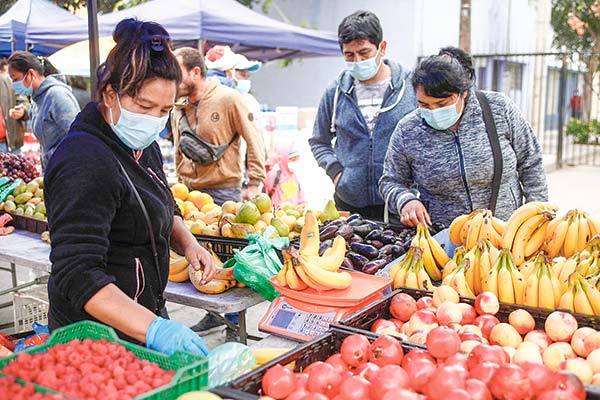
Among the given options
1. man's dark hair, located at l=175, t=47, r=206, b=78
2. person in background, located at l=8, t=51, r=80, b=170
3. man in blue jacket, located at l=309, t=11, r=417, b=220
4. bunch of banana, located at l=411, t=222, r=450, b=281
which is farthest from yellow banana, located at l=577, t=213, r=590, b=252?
person in background, located at l=8, t=51, r=80, b=170

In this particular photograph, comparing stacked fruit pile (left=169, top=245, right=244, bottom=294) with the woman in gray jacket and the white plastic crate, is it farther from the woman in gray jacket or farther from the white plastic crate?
the white plastic crate

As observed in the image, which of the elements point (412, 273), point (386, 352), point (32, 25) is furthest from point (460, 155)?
point (32, 25)

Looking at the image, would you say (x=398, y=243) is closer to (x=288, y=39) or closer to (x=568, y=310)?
(x=568, y=310)

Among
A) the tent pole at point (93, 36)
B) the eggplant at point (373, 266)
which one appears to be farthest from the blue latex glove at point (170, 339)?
the tent pole at point (93, 36)

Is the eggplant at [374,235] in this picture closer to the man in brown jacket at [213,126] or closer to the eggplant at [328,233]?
the eggplant at [328,233]

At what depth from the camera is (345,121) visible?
445 centimetres

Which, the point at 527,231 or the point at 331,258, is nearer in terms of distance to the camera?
the point at 331,258

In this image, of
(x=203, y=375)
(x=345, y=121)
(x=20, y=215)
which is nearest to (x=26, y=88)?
(x=20, y=215)

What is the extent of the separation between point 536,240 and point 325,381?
1556mm

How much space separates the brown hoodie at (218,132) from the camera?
16.1 feet

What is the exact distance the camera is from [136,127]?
2.24 m

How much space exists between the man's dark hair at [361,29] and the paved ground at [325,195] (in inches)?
100

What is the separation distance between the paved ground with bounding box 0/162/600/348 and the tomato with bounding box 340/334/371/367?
3256mm

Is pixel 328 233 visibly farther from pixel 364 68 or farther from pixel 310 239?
pixel 364 68
